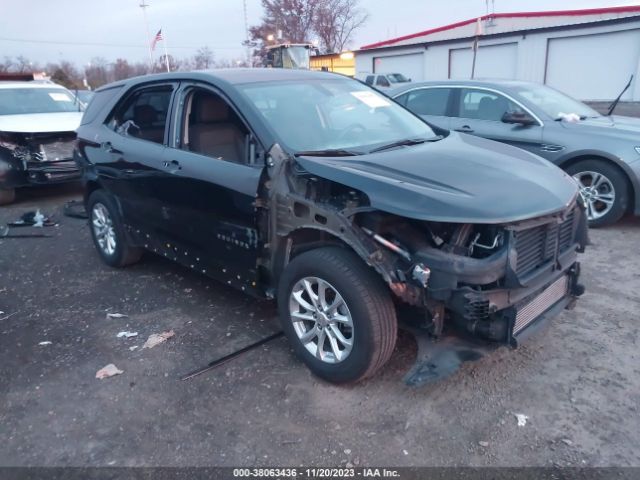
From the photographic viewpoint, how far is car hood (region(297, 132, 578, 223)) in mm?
2652

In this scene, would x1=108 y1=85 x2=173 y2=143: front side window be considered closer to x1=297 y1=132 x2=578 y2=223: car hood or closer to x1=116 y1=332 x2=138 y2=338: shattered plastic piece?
x1=116 y1=332 x2=138 y2=338: shattered plastic piece

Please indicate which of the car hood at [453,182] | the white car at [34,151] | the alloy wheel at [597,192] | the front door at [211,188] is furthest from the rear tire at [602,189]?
the white car at [34,151]

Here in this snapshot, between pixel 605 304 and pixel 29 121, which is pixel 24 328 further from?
pixel 29 121

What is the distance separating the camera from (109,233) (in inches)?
207

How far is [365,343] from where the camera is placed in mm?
2910

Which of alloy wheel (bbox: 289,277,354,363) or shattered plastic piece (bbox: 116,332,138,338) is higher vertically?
alloy wheel (bbox: 289,277,354,363)

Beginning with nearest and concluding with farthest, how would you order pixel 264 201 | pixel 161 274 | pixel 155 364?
pixel 264 201
pixel 155 364
pixel 161 274

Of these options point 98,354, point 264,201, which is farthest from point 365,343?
point 98,354

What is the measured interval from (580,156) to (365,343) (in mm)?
4463

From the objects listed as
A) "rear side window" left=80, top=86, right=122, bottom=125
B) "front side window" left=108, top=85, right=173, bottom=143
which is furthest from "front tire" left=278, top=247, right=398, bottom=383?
"rear side window" left=80, top=86, right=122, bottom=125

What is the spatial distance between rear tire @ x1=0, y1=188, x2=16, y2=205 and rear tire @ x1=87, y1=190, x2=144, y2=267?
3.72 m

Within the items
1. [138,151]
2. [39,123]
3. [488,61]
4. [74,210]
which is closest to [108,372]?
[138,151]

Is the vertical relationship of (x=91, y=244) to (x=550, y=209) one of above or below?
below

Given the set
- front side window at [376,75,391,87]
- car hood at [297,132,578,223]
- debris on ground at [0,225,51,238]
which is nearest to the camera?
car hood at [297,132,578,223]
